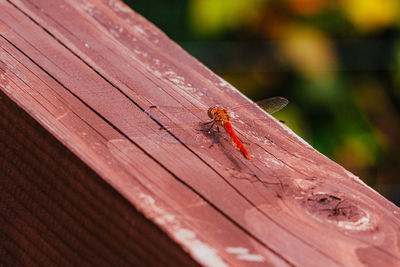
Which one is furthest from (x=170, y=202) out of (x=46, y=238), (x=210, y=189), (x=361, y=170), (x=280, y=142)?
(x=361, y=170)

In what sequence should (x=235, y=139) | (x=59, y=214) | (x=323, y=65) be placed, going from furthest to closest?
1. (x=323, y=65)
2. (x=235, y=139)
3. (x=59, y=214)

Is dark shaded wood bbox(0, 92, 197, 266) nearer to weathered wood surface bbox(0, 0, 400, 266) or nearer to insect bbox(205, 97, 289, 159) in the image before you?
weathered wood surface bbox(0, 0, 400, 266)

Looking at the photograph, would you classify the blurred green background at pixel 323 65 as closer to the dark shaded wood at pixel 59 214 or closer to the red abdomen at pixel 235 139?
the red abdomen at pixel 235 139

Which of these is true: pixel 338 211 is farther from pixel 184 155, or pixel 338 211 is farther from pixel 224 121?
pixel 224 121

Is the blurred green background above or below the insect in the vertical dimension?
below

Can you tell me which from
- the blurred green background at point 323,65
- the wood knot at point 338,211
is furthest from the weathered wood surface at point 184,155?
the blurred green background at point 323,65

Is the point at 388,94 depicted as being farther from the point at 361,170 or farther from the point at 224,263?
the point at 224,263

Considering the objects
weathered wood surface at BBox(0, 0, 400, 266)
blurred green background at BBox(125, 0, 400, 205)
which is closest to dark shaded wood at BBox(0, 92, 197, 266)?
weathered wood surface at BBox(0, 0, 400, 266)

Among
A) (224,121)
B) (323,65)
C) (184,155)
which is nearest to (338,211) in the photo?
(184,155)
